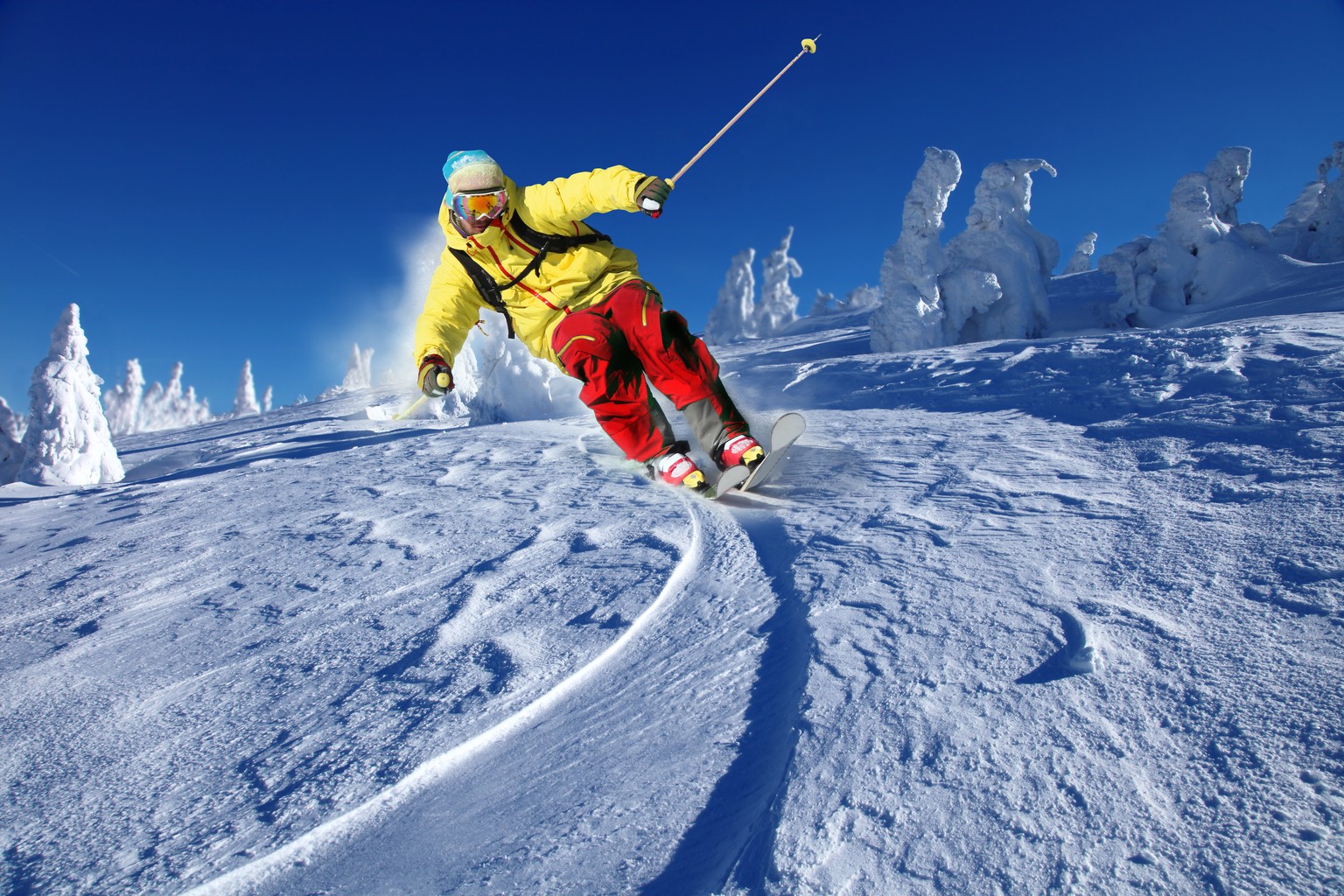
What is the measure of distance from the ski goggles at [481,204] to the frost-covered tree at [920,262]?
54.1 feet

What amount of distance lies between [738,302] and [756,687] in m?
47.1

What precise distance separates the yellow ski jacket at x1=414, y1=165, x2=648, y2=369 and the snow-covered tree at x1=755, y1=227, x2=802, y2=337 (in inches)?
1697

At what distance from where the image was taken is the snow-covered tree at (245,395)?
48.5m

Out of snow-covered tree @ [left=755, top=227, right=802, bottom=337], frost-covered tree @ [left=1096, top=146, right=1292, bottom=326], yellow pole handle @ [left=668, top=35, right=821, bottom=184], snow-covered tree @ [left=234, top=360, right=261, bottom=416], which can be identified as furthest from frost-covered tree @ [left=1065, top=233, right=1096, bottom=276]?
snow-covered tree @ [left=234, top=360, right=261, bottom=416]

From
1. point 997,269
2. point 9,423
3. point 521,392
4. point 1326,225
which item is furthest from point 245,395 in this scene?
point 1326,225

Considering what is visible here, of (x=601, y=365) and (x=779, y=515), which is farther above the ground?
(x=601, y=365)

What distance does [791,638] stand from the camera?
1.57m

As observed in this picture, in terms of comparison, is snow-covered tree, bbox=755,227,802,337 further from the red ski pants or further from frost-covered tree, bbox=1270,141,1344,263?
the red ski pants

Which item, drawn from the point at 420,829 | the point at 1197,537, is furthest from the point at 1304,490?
the point at 420,829

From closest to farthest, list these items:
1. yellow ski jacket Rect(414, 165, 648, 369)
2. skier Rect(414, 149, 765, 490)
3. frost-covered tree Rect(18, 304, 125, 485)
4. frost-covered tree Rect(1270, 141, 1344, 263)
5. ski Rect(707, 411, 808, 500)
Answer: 1. ski Rect(707, 411, 808, 500)
2. skier Rect(414, 149, 765, 490)
3. yellow ski jacket Rect(414, 165, 648, 369)
4. frost-covered tree Rect(18, 304, 125, 485)
5. frost-covered tree Rect(1270, 141, 1344, 263)

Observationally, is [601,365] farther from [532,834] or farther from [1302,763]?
[1302,763]

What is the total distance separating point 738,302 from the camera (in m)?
46.9

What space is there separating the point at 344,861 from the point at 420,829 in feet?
0.41

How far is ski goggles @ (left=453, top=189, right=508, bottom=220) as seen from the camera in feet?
11.4
